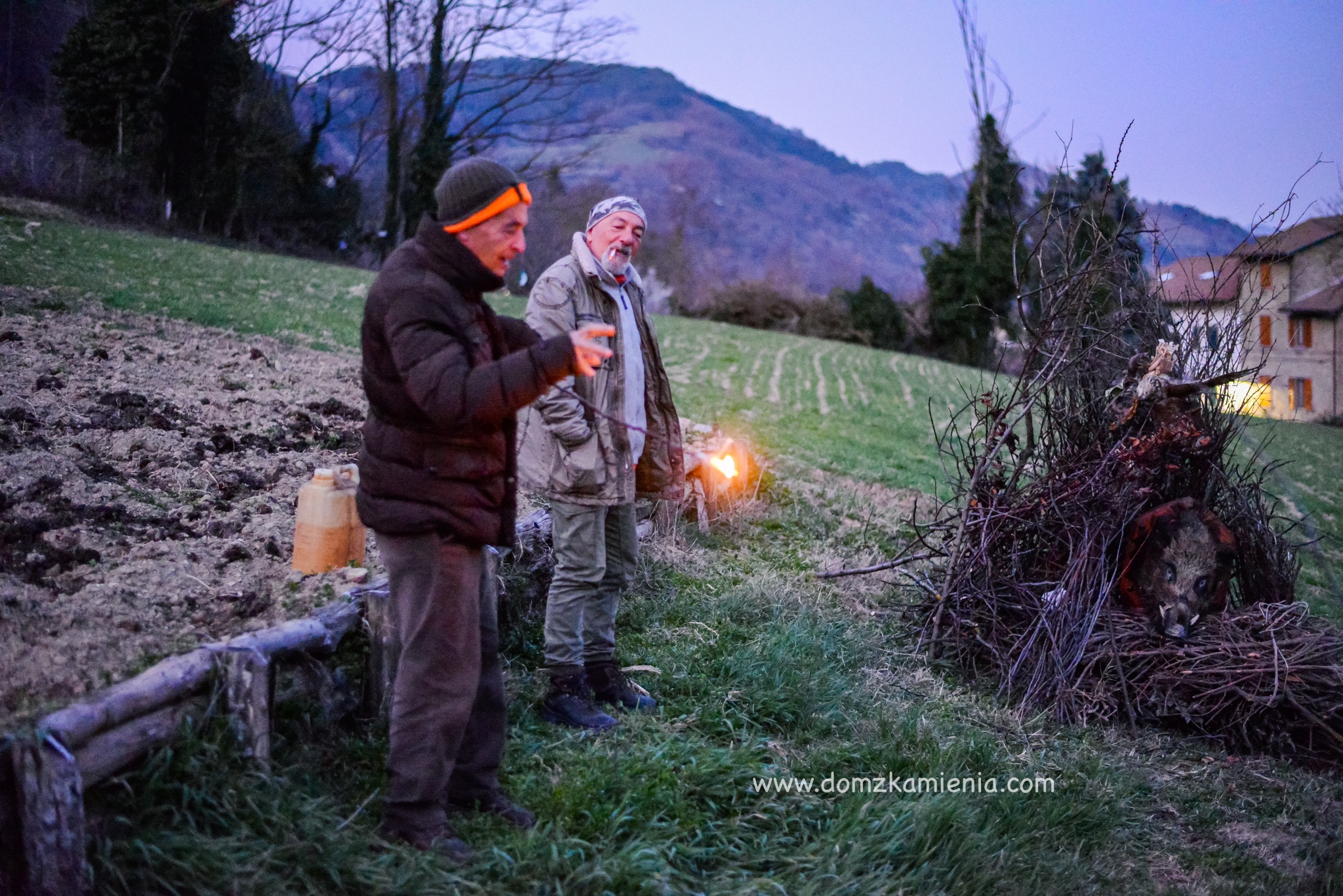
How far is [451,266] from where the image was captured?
2760 mm

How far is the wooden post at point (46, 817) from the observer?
2182 mm

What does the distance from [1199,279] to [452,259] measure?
453cm

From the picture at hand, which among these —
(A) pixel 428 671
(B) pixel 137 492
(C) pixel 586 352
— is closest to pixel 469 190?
(C) pixel 586 352

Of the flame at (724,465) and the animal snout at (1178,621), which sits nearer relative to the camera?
the animal snout at (1178,621)

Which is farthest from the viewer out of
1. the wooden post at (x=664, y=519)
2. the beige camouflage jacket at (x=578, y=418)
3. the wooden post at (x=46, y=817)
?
the wooden post at (x=664, y=519)

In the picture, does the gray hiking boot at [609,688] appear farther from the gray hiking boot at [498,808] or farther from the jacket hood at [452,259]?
the jacket hood at [452,259]

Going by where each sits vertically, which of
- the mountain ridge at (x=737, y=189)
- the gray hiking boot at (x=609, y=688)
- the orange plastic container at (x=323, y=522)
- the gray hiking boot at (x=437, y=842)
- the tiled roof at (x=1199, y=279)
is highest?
the mountain ridge at (x=737, y=189)

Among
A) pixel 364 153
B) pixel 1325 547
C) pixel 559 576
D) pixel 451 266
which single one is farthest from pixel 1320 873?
pixel 364 153

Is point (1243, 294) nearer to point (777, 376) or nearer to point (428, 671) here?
point (428, 671)

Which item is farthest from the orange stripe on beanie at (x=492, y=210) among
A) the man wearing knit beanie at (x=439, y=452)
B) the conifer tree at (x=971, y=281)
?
the conifer tree at (x=971, y=281)

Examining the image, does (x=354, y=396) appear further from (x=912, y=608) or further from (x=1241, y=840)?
(x=1241, y=840)

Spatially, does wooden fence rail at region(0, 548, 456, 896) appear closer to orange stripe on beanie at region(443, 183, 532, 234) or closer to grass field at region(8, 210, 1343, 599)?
orange stripe on beanie at region(443, 183, 532, 234)

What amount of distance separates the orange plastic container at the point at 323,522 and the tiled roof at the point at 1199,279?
4525 millimetres

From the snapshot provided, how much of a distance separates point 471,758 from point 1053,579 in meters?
3.34
